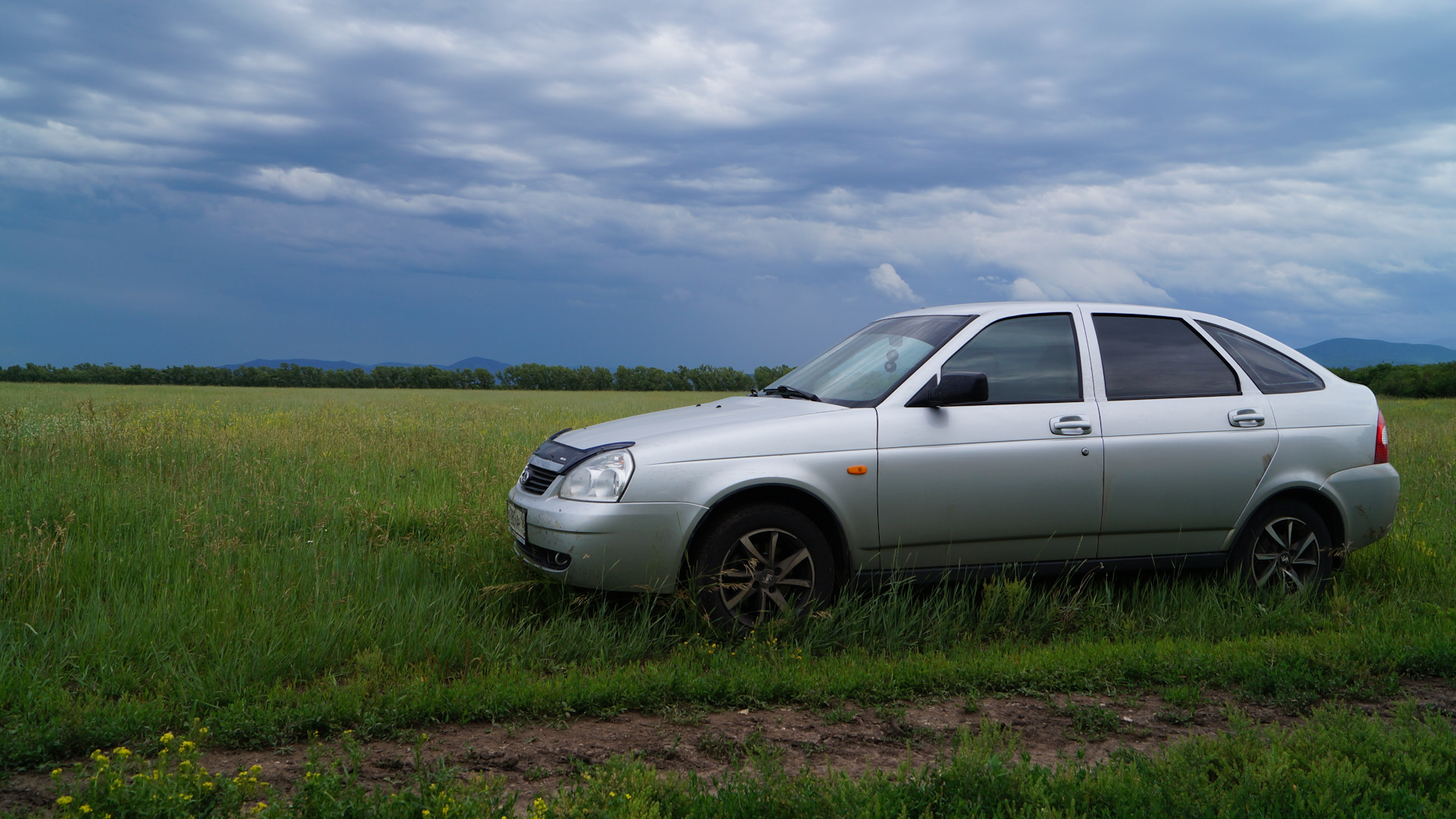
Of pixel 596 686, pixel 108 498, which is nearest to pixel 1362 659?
pixel 596 686

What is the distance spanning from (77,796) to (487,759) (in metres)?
1.35

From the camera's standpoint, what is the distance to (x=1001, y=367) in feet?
17.6

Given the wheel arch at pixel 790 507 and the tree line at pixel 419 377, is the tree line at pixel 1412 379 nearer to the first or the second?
the tree line at pixel 419 377

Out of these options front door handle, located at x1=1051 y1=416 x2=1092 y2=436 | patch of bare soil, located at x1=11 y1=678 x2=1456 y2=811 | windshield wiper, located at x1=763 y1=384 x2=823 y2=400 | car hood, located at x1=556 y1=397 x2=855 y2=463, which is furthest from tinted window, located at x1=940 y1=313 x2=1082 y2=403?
patch of bare soil, located at x1=11 y1=678 x2=1456 y2=811

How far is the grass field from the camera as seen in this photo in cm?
392

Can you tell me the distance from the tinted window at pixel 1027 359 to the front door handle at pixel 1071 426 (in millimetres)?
173

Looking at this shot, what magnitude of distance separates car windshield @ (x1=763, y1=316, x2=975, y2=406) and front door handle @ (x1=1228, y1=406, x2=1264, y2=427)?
1.81 meters

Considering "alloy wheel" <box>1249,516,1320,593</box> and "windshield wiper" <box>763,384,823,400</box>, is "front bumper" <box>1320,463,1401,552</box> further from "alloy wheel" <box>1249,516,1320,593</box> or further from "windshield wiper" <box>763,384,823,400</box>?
"windshield wiper" <box>763,384,823,400</box>

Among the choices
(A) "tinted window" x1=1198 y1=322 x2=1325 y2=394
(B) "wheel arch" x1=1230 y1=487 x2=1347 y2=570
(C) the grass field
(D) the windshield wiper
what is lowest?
(C) the grass field

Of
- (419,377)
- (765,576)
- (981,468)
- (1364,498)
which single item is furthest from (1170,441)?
(419,377)

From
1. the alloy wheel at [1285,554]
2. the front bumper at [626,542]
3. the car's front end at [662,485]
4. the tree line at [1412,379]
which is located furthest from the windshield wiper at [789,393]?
the tree line at [1412,379]

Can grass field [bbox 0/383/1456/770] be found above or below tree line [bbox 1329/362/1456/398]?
below

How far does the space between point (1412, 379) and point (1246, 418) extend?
56640 millimetres

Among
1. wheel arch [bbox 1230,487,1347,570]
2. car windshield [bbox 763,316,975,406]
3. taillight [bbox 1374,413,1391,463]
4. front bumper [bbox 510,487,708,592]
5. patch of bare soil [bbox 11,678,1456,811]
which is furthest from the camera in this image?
taillight [bbox 1374,413,1391,463]
